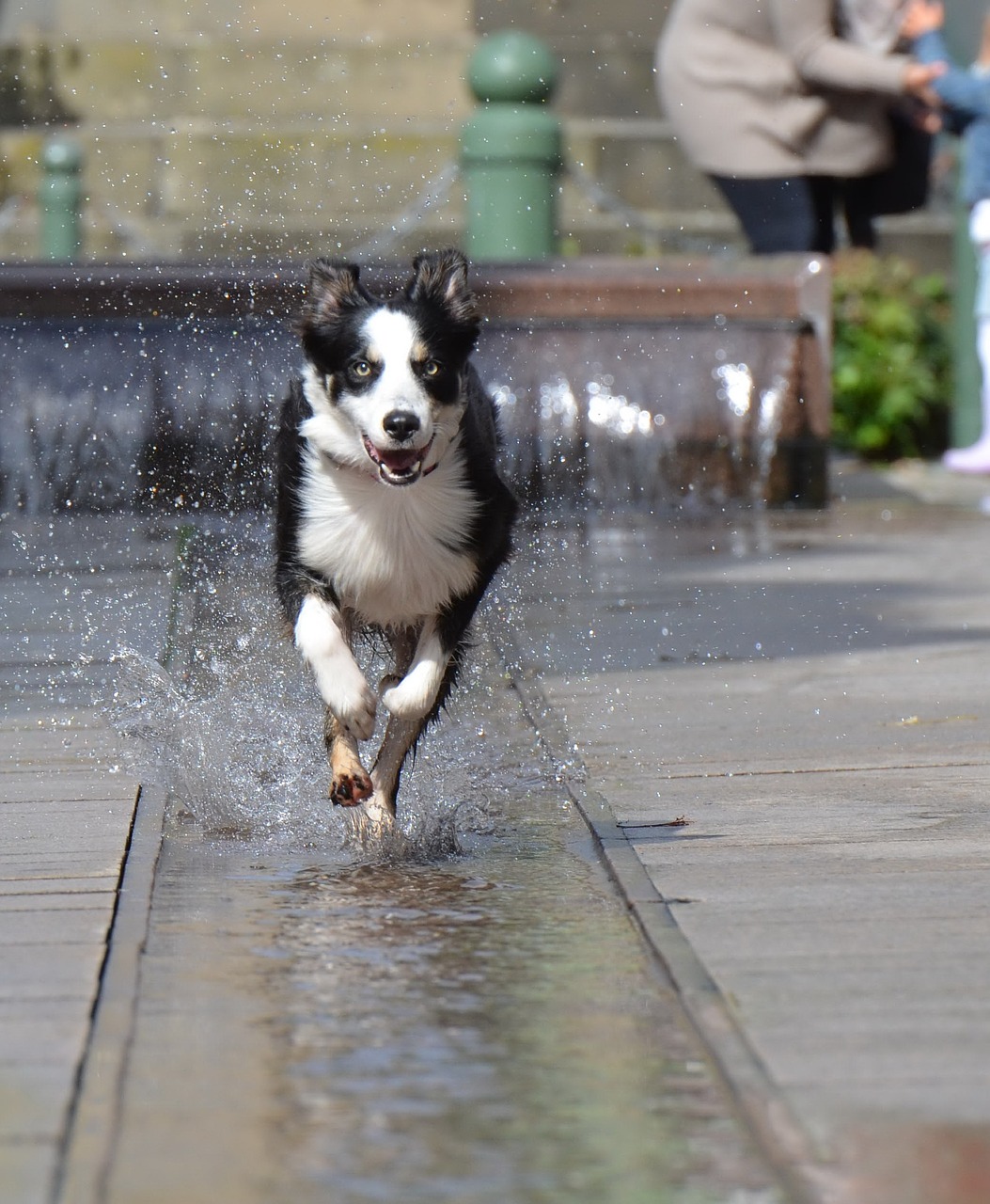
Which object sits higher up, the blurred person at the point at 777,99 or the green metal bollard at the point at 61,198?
the blurred person at the point at 777,99

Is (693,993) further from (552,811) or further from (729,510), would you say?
(729,510)

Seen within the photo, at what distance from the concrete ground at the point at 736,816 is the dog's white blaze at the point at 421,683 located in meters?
0.44

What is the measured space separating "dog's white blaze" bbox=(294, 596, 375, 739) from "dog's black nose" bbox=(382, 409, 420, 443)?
477 millimetres

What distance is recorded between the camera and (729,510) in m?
10.9

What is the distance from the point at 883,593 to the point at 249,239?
1148 centimetres

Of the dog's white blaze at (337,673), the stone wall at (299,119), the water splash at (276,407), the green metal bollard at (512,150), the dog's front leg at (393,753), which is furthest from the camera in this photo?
the stone wall at (299,119)

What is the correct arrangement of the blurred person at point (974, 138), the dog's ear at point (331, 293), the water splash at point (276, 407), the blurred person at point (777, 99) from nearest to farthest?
1. the dog's ear at point (331, 293)
2. the water splash at point (276, 407)
3. the blurred person at point (777, 99)
4. the blurred person at point (974, 138)

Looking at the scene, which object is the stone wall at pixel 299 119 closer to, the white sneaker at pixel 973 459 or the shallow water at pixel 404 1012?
the white sneaker at pixel 973 459

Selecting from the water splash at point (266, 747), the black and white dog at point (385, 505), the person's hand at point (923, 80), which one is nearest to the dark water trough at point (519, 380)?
the person's hand at point (923, 80)

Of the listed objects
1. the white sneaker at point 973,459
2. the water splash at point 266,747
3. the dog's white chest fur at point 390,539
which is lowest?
the white sneaker at point 973,459

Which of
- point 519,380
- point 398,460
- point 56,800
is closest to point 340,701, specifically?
point 398,460

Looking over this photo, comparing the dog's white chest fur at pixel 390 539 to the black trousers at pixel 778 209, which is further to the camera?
the black trousers at pixel 778 209

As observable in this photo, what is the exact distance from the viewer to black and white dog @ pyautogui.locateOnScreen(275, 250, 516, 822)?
16.8ft

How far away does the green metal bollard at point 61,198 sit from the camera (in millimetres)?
17094
